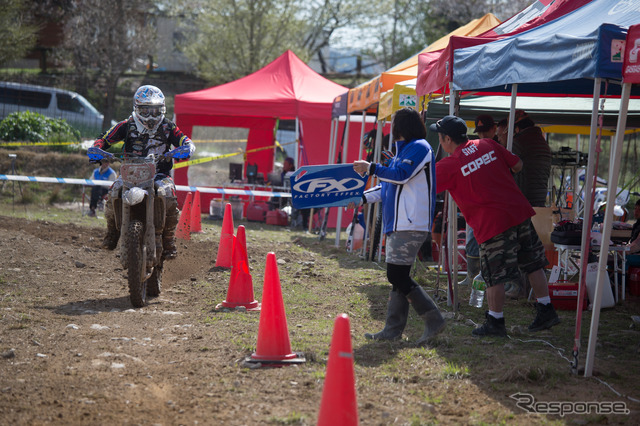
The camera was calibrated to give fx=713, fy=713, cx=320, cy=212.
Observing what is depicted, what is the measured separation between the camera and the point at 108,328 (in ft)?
20.4

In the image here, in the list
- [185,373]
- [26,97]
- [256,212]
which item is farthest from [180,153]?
[26,97]

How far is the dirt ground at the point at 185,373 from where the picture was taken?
163 inches

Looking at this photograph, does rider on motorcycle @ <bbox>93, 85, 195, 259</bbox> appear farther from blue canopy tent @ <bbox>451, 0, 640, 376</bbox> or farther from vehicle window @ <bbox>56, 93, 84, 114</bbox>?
vehicle window @ <bbox>56, 93, 84, 114</bbox>

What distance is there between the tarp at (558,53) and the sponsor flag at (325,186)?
1.57 metres

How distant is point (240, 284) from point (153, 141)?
6.15ft

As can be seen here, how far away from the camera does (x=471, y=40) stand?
766 cm

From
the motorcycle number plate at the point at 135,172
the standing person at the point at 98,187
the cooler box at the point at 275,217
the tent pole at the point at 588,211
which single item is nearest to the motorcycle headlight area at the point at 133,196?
the motorcycle number plate at the point at 135,172

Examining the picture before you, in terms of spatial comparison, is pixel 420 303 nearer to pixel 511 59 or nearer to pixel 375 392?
pixel 375 392

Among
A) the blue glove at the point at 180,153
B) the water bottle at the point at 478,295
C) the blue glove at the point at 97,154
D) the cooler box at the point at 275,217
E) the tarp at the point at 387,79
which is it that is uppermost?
the tarp at the point at 387,79

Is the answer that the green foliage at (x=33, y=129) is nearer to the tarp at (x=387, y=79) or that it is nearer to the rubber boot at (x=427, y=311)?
the tarp at (x=387, y=79)

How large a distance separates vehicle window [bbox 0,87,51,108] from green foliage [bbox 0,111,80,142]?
7.94ft

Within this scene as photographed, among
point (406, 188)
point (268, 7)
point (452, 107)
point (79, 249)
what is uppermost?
point (268, 7)

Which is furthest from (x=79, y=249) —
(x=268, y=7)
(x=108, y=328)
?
(x=268, y=7)

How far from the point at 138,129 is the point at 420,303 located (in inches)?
148
